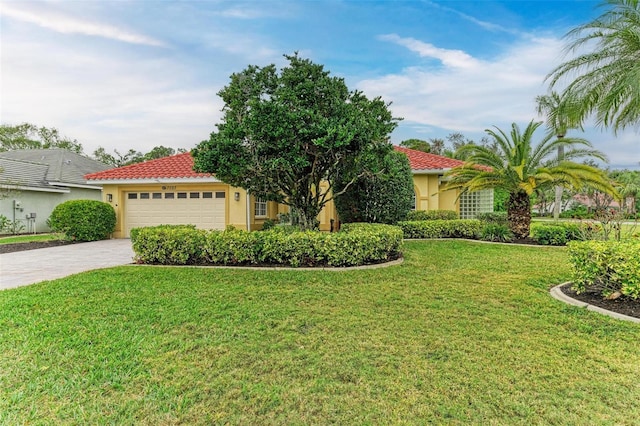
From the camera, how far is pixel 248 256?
27.4 ft

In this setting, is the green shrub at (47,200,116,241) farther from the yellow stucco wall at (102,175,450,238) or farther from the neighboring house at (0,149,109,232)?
the neighboring house at (0,149,109,232)

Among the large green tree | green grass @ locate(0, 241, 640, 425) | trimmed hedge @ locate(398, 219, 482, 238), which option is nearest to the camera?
green grass @ locate(0, 241, 640, 425)

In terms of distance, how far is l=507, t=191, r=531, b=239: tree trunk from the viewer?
41.4ft

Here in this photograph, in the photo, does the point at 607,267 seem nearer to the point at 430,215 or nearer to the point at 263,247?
the point at 263,247

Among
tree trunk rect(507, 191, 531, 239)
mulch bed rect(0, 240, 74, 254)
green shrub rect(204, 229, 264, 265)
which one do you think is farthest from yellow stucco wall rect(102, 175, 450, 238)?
green shrub rect(204, 229, 264, 265)

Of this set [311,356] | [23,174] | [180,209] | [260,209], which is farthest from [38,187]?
[311,356]

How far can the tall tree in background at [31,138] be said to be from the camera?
106ft

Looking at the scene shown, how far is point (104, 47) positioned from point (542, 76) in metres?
14.5

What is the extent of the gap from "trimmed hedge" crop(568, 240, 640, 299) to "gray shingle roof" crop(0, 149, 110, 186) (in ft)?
A: 65.9

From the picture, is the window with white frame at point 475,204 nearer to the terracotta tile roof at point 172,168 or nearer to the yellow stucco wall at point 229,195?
the yellow stucco wall at point 229,195

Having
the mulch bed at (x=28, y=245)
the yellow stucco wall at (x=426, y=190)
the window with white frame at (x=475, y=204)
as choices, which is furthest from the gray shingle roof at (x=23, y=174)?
the window with white frame at (x=475, y=204)

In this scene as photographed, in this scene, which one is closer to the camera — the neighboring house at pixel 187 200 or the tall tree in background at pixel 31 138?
the neighboring house at pixel 187 200

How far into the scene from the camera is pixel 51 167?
21422 mm

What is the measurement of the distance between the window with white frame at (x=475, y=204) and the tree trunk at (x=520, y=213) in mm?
4273
